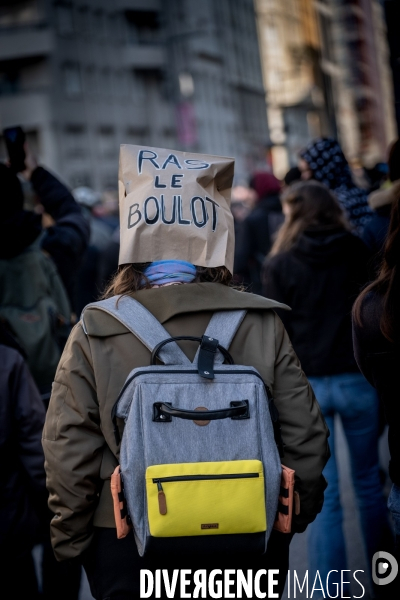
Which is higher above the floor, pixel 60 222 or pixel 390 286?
pixel 60 222

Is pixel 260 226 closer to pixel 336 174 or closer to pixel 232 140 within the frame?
pixel 336 174

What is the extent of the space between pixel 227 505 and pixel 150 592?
0.39m

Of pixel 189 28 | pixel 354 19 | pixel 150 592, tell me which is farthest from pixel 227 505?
pixel 354 19

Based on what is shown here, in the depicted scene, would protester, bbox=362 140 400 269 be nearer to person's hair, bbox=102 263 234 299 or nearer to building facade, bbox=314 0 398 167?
person's hair, bbox=102 263 234 299

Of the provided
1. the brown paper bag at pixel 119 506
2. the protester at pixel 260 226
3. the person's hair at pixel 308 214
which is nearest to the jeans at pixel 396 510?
the brown paper bag at pixel 119 506

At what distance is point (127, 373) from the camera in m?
2.68

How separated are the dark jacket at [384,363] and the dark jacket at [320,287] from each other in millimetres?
1677

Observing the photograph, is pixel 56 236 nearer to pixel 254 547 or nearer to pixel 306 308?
pixel 306 308

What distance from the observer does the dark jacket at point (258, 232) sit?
904 centimetres

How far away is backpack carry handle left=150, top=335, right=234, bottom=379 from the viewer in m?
2.57

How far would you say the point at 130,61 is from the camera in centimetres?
4384

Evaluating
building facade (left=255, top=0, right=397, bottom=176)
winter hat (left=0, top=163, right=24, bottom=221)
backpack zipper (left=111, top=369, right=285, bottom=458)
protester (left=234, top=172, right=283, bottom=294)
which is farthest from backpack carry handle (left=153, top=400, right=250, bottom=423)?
building facade (left=255, top=0, right=397, bottom=176)

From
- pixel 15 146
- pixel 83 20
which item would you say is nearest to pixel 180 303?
pixel 15 146

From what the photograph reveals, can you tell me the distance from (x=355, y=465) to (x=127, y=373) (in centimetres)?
226
